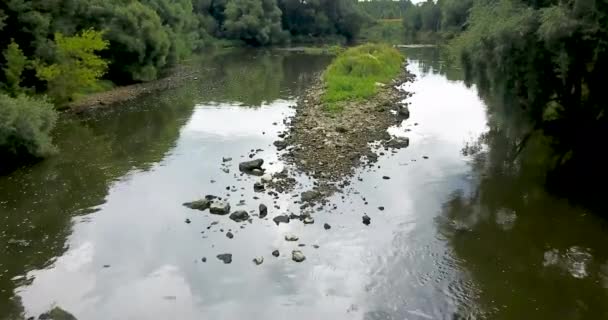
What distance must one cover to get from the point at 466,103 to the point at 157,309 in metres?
31.6

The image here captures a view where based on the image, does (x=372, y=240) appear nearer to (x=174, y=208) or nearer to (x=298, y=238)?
(x=298, y=238)

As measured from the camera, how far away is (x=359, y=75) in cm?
4728

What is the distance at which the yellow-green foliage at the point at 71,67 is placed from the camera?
3447 centimetres

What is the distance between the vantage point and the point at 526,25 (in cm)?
A: 1762

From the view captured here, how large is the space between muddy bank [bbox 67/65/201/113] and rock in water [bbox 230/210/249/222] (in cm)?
2256

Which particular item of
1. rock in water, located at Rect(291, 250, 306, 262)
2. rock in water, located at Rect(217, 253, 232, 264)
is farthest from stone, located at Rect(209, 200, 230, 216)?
rock in water, located at Rect(291, 250, 306, 262)

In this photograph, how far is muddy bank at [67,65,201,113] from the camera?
1500 inches

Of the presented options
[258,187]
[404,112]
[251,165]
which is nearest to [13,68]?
[251,165]

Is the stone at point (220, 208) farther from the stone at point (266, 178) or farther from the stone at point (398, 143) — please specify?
the stone at point (398, 143)

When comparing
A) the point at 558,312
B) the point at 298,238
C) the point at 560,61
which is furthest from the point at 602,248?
the point at 298,238

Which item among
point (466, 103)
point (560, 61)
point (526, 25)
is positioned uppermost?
point (526, 25)

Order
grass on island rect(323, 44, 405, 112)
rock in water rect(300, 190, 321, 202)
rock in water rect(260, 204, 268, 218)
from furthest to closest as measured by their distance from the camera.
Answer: grass on island rect(323, 44, 405, 112) < rock in water rect(300, 190, 321, 202) < rock in water rect(260, 204, 268, 218)

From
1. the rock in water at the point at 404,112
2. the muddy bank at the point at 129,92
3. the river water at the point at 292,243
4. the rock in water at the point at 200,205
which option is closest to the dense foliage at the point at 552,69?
the river water at the point at 292,243

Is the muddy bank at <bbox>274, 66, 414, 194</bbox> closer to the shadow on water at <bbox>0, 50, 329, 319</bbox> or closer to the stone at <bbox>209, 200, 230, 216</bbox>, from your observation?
the stone at <bbox>209, 200, 230, 216</bbox>
